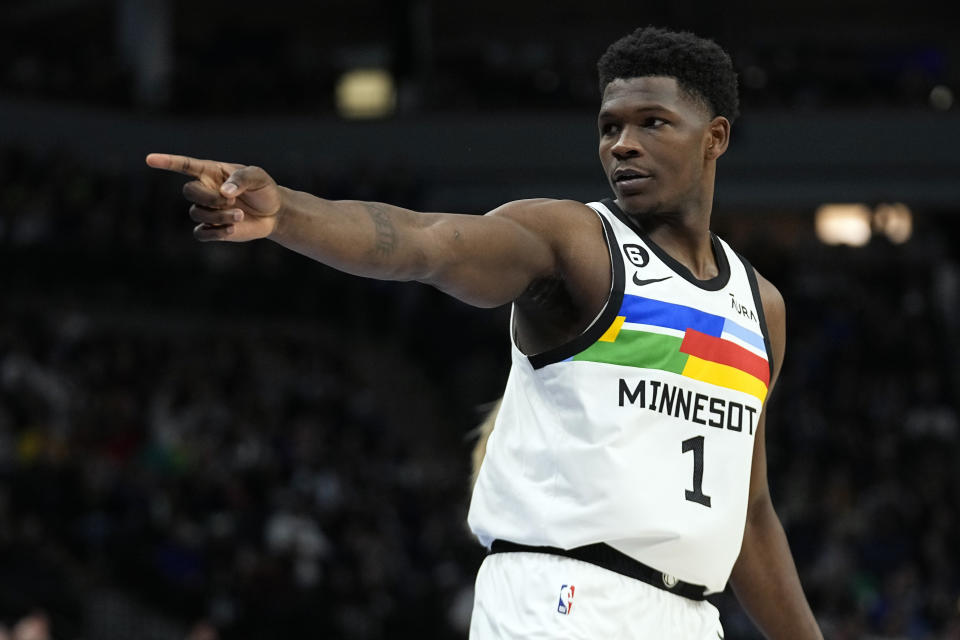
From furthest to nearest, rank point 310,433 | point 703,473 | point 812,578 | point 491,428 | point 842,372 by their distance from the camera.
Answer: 1. point 842,372
2. point 310,433
3. point 812,578
4. point 491,428
5. point 703,473

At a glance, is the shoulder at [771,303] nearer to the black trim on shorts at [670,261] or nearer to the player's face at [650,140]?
the black trim on shorts at [670,261]

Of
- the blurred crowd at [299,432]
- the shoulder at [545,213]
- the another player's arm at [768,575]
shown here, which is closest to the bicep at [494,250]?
the shoulder at [545,213]

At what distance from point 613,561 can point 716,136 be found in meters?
1.25

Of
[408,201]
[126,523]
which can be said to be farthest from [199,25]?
[126,523]

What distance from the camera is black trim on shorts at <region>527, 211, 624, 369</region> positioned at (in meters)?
3.54

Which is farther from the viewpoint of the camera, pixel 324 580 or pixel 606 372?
pixel 324 580

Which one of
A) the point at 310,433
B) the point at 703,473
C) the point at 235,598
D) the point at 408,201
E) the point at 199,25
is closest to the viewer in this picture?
the point at 703,473

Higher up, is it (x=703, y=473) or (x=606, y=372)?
(x=606, y=372)

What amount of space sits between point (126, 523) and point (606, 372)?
34.5 feet

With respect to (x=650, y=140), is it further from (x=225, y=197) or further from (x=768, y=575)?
(x=768, y=575)

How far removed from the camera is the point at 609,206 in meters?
3.82

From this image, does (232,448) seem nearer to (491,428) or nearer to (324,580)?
(324,580)

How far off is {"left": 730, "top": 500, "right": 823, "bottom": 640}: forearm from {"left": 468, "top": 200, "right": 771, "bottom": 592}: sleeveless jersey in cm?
49

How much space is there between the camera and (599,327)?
3537 mm
